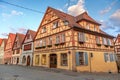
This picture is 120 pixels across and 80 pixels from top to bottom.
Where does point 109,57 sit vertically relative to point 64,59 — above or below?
above

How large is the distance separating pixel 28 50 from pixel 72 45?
1454 cm

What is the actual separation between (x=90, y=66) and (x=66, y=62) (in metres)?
3.80

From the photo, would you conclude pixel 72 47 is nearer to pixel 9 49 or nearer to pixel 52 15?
pixel 52 15

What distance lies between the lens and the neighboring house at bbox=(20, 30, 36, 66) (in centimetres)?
2753

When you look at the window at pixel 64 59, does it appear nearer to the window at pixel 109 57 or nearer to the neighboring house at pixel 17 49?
the window at pixel 109 57

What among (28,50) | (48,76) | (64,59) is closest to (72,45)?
(64,59)

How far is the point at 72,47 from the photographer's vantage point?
17469 mm

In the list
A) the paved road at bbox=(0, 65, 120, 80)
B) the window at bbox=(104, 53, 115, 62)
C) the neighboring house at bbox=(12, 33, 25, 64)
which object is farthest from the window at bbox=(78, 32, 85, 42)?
the neighboring house at bbox=(12, 33, 25, 64)

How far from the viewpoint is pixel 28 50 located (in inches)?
1134

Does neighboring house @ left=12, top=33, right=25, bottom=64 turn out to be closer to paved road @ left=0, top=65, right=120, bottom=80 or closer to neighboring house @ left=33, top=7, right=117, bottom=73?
neighboring house @ left=33, top=7, right=117, bottom=73

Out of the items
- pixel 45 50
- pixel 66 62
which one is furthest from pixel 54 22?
pixel 66 62

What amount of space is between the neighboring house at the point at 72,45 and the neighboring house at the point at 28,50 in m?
2.21

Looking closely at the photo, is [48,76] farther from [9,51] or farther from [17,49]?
[9,51]

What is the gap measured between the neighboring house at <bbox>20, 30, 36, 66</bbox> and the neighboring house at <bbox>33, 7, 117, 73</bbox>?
2207 mm
